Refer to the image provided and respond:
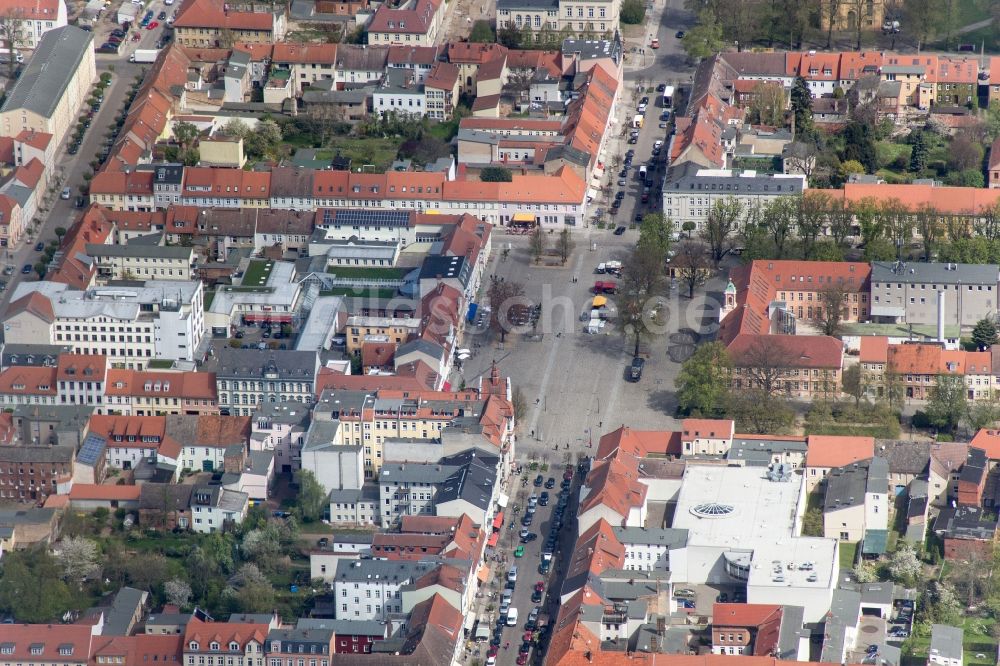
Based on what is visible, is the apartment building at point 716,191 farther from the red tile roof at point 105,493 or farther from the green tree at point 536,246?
the red tile roof at point 105,493

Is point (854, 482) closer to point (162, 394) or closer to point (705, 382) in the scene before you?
point (705, 382)

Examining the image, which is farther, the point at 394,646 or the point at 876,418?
the point at 876,418

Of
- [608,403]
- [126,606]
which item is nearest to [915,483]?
[608,403]

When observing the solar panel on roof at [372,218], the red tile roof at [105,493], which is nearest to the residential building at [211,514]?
the red tile roof at [105,493]

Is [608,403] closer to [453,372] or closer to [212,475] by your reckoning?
[453,372]

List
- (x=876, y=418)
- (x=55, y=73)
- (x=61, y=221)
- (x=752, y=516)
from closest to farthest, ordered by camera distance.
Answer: (x=752, y=516) → (x=876, y=418) → (x=61, y=221) → (x=55, y=73)

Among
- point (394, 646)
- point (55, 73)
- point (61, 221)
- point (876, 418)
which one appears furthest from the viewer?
point (55, 73)

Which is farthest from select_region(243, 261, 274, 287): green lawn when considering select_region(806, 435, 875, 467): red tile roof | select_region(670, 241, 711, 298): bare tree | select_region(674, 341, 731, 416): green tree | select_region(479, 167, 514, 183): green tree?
select_region(806, 435, 875, 467): red tile roof
